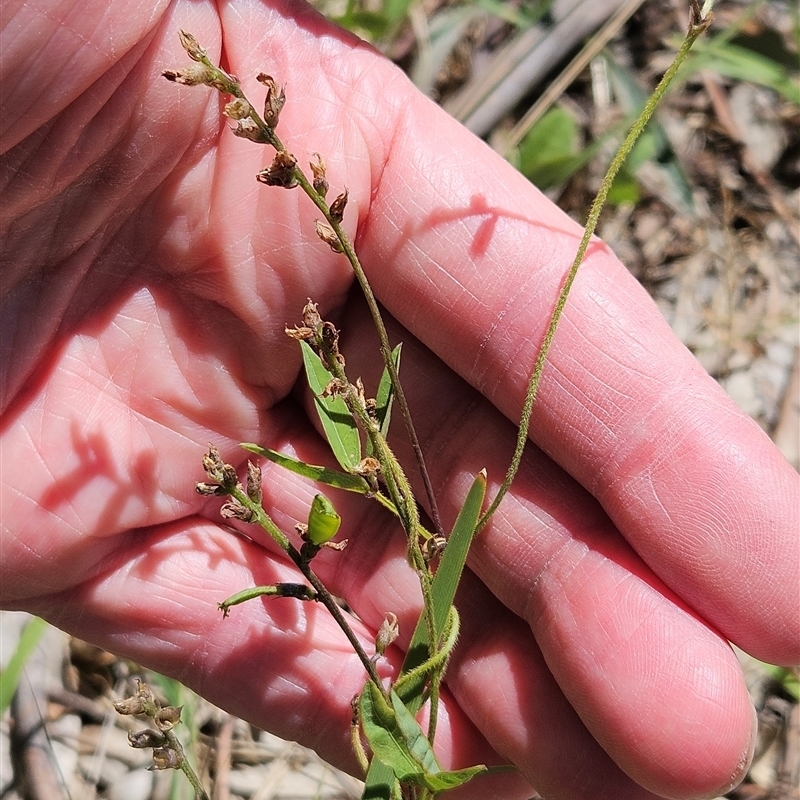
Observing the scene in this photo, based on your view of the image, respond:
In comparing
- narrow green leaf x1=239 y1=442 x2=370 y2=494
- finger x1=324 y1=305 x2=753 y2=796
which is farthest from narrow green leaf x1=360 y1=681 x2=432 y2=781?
finger x1=324 y1=305 x2=753 y2=796

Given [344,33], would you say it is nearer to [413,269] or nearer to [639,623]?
[413,269]

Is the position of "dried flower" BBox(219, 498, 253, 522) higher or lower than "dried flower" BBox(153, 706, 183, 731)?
higher

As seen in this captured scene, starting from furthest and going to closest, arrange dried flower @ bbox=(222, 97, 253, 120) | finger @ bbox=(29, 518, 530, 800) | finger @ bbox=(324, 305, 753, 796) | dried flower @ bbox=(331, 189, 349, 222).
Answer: finger @ bbox=(29, 518, 530, 800) → finger @ bbox=(324, 305, 753, 796) → dried flower @ bbox=(331, 189, 349, 222) → dried flower @ bbox=(222, 97, 253, 120)

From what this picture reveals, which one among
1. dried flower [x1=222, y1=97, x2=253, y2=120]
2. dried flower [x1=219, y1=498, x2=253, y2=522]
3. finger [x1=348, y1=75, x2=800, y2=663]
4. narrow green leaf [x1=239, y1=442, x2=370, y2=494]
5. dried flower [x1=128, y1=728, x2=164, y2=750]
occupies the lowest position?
dried flower [x1=128, y1=728, x2=164, y2=750]

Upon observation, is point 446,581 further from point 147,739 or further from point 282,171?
point 282,171

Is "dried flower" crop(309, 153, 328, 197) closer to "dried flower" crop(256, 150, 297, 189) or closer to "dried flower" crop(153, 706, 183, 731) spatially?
"dried flower" crop(256, 150, 297, 189)

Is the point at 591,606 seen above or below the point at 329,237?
below

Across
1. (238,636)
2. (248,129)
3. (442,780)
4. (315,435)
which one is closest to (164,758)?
(238,636)
